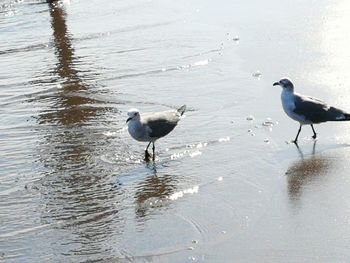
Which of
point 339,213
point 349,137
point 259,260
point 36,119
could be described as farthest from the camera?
point 36,119

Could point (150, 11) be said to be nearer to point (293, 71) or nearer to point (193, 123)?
point (293, 71)

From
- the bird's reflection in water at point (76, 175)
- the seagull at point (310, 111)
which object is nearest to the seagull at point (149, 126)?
the bird's reflection in water at point (76, 175)

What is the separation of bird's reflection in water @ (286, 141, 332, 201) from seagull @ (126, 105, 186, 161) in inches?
58.6

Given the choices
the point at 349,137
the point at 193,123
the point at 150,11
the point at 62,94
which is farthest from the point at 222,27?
the point at 349,137

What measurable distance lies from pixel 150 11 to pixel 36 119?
7.05 metres

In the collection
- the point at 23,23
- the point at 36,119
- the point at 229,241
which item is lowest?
the point at 23,23

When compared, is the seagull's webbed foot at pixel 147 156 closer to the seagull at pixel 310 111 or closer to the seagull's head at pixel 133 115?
the seagull's head at pixel 133 115

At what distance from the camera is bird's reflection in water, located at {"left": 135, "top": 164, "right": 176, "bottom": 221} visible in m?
7.02

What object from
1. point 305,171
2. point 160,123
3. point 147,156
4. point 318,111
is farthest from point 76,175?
point 318,111

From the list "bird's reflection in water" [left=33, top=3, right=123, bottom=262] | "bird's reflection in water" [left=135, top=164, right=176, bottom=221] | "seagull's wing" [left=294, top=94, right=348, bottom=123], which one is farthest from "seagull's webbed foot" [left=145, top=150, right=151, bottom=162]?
"seagull's wing" [left=294, top=94, right=348, bottom=123]

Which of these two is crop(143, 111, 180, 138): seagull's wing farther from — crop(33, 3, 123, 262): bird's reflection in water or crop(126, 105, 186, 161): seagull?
crop(33, 3, 123, 262): bird's reflection in water

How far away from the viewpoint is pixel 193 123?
30.6 feet

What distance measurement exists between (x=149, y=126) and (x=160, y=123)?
0.19 m

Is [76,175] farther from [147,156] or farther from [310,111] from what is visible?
[310,111]
